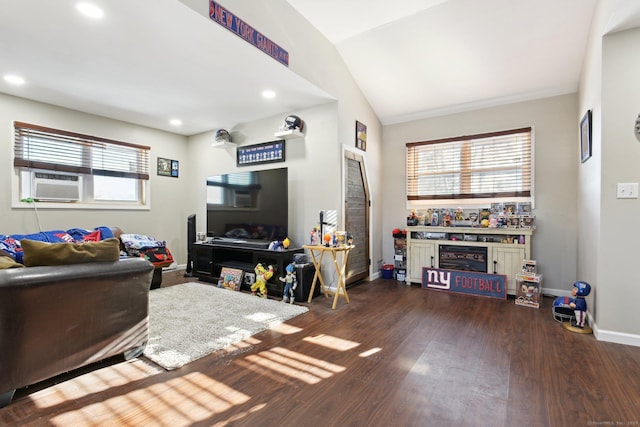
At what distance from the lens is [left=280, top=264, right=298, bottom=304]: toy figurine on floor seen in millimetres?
3398

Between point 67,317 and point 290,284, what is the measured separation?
2038 millimetres

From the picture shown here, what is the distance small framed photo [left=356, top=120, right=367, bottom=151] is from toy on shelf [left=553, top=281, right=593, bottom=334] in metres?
2.82

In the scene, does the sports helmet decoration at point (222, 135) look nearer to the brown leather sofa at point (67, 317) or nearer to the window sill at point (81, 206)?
the window sill at point (81, 206)

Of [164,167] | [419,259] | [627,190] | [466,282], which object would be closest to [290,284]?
[419,259]

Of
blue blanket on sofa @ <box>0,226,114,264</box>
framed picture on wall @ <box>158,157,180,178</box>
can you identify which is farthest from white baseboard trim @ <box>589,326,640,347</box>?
framed picture on wall @ <box>158,157,180,178</box>

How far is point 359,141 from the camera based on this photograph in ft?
13.8

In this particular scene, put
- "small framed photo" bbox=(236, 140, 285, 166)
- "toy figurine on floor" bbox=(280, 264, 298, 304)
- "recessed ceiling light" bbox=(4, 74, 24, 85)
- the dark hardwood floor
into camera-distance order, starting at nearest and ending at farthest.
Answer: the dark hardwood floor
"recessed ceiling light" bbox=(4, 74, 24, 85)
"toy figurine on floor" bbox=(280, 264, 298, 304)
"small framed photo" bbox=(236, 140, 285, 166)

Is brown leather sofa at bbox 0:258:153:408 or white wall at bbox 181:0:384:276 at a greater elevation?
white wall at bbox 181:0:384:276

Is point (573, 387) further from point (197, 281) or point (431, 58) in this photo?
point (197, 281)

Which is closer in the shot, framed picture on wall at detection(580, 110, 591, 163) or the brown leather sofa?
the brown leather sofa

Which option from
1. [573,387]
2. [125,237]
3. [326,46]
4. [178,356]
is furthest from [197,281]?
[573,387]

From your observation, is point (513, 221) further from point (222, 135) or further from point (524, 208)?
point (222, 135)

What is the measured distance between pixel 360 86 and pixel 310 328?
10.7 ft

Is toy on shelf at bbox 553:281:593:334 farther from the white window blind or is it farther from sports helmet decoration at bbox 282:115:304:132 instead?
the white window blind
